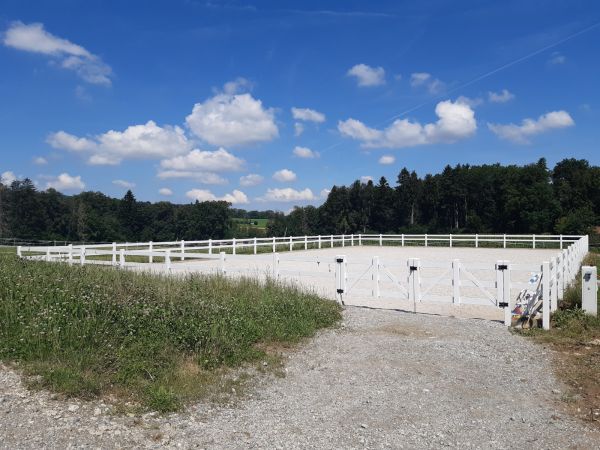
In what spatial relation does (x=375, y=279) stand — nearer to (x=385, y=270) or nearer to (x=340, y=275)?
(x=385, y=270)

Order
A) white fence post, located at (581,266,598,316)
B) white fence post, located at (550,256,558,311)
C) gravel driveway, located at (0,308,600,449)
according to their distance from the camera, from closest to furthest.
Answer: gravel driveway, located at (0,308,600,449), white fence post, located at (581,266,598,316), white fence post, located at (550,256,558,311)

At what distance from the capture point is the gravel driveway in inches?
173

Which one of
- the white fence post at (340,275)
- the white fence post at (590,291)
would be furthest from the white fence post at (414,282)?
the white fence post at (590,291)

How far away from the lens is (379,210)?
94000 millimetres

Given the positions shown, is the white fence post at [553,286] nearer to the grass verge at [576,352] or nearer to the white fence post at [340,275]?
the grass verge at [576,352]

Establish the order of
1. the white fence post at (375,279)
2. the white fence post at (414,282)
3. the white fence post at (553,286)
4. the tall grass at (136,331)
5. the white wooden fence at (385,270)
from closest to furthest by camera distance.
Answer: the tall grass at (136,331) < the white fence post at (553,286) < the white wooden fence at (385,270) < the white fence post at (414,282) < the white fence post at (375,279)

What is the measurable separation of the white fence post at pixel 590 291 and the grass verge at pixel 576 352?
0.57 ft

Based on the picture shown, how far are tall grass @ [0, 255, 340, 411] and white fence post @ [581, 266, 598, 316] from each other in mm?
4730

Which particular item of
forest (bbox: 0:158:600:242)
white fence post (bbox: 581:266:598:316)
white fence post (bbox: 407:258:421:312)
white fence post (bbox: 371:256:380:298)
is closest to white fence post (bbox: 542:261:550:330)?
white fence post (bbox: 581:266:598:316)

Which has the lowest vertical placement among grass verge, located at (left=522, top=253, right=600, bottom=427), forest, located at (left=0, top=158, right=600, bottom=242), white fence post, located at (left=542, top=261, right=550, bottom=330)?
Answer: grass verge, located at (left=522, top=253, right=600, bottom=427)

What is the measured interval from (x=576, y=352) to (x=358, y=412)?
14.0ft

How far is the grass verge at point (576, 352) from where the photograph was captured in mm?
5457

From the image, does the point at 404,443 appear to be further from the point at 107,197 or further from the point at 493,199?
the point at 107,197

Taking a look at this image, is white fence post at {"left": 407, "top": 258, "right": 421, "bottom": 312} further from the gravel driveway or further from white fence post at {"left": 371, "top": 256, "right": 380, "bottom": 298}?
the gravel driveway
